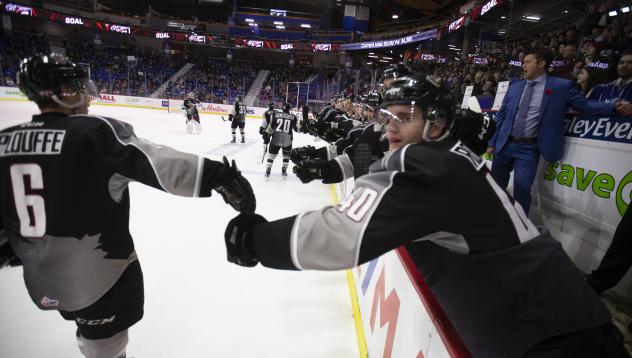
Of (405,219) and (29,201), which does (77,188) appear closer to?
(29,201)

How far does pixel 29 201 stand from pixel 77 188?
19cm

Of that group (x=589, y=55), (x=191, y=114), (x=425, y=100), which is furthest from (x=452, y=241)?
(x=191, y=114)

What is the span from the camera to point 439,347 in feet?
3.78

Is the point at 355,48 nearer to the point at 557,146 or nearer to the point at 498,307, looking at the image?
the point at 557,146

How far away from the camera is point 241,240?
1.13 meters

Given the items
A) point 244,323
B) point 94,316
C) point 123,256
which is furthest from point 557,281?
point 244,323

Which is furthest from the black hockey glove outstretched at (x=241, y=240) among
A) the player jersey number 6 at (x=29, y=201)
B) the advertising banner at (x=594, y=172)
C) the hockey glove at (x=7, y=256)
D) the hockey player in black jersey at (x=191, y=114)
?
the hockey player in black jersey at (x=191, y=114)

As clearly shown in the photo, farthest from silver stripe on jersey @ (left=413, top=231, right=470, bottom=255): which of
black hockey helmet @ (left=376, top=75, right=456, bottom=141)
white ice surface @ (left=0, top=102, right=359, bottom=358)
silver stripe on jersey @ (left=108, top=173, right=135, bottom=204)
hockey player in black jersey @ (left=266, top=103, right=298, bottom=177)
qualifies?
hockey player in black jersey @ (left=266, top=103, right=298, bottom=177)

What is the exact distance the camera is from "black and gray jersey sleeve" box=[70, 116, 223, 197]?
1.33 metres

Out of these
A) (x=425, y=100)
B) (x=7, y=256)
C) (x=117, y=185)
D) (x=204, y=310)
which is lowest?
(x=204, y=310)

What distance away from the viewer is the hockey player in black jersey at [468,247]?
Answer: 2.99 feet

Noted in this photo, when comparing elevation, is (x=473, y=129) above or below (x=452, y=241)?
above

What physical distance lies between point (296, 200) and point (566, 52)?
4951mm

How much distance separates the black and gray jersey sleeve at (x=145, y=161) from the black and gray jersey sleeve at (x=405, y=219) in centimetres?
55
